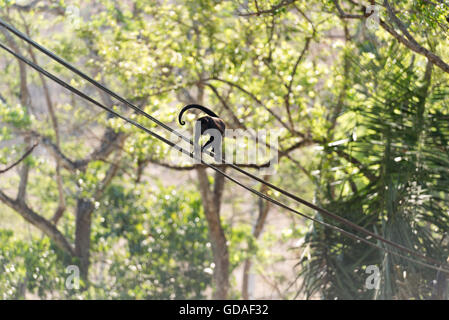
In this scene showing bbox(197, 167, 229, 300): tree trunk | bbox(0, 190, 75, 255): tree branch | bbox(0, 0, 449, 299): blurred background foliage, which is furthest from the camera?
bbox(0, 190, 75, 255): tree branch

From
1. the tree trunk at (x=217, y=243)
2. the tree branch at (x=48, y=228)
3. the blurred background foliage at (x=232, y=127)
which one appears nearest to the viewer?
the blurred background foliage at (x=232, y=127)

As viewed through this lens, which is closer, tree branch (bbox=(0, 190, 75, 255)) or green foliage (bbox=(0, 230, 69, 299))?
green foliage (bbox=(0, 230, 69, 299))

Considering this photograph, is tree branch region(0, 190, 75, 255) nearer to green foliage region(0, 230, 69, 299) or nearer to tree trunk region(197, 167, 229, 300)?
green foliage region(0, 230, 69, 299)

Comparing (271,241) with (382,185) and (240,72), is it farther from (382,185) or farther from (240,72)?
(382,185)

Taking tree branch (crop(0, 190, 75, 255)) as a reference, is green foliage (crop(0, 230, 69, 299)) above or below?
below

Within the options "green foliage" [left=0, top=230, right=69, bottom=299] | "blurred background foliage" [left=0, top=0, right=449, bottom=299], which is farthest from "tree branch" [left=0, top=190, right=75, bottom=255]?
"green foliage" [left=0, top=230, right=69, bottom=299]

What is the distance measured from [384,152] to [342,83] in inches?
53.7

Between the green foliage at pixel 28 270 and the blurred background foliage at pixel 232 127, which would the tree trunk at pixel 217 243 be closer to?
the blurred background foliage at pixel 232 127

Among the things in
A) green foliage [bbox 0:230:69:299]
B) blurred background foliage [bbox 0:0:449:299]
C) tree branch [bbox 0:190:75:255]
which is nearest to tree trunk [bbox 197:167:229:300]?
blurred background foliage [bbox 0:0:449:299]

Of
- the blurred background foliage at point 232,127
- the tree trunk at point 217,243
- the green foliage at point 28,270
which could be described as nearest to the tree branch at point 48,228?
the blurred background foliage at point 232,127

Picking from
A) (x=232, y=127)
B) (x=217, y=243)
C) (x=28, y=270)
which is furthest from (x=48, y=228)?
(x=232, y=127)

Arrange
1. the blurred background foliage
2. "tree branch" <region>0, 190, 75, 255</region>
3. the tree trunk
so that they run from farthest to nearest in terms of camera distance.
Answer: "tree branch" <region>0, 190, 75, 255</region> < the tree trunk < the blurred background foliage

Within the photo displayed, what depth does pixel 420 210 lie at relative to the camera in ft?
21.5
